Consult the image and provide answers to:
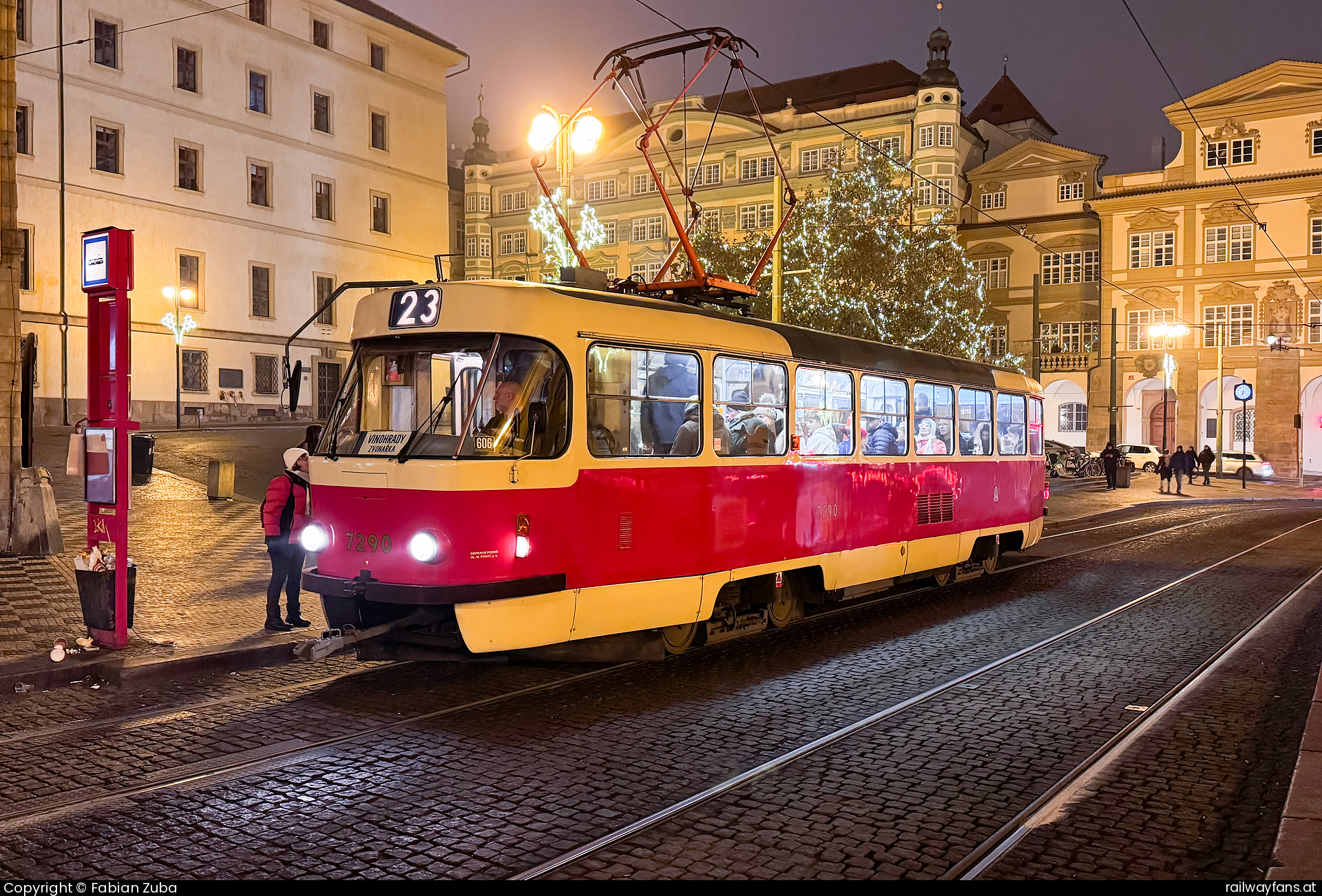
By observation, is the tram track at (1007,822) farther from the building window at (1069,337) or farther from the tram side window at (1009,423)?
the building window at (1069,337)

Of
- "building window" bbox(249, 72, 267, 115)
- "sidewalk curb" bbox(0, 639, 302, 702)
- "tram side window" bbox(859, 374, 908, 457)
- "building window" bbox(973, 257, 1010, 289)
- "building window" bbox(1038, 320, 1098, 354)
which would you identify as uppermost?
"building window" bbox(249, 72, 267, 115)

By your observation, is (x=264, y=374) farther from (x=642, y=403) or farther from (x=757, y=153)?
(x=642, y=403)

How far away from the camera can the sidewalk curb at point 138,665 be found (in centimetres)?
846

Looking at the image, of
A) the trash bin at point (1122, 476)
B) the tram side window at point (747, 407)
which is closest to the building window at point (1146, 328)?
the trash bin at point (1122, 476)

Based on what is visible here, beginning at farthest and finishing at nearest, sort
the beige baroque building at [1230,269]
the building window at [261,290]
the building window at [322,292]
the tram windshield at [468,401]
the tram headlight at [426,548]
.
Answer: the beige baroque building at [1230,269] → the building window at [322,292] → the building window at [261,290] → the tram windshield at [468,401] → the tram headlight at [426,548]

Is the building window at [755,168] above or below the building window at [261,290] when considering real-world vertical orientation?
above

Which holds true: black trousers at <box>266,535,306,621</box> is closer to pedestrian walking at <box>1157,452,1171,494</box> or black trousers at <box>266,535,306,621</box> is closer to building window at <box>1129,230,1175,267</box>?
pedestrian walking at <box>1157,452,1171,494</box>

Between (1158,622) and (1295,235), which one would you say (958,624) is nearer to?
(1158,622)

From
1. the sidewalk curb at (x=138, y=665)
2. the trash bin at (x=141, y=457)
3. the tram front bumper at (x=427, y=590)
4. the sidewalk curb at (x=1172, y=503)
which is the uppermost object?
the trash bin at (x=141, y=457)

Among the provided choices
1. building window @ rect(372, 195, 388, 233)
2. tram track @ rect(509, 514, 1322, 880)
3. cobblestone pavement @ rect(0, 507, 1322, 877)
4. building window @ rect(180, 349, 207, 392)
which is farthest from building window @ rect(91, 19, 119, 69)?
tram track @ rect(509, 514, 1322, 880)

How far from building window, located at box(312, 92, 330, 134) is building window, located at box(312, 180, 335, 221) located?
7.89 ft

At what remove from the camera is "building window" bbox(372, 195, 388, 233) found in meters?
53.3

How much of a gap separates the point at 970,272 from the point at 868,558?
3632 centimetres

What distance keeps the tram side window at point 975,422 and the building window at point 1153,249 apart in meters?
50.2
